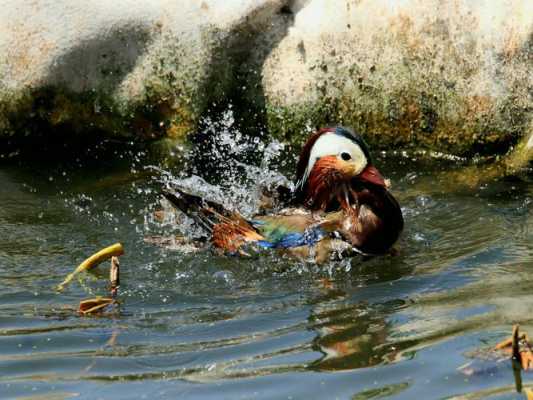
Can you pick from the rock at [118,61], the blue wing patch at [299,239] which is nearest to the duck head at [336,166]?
the blue wing patch at [299,239]

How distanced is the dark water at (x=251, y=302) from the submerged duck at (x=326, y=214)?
0.38ft

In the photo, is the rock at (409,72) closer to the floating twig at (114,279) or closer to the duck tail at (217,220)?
the duck tail at (217,220)

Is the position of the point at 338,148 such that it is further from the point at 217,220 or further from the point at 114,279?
the point at 114,279

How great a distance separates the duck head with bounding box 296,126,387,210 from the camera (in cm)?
565

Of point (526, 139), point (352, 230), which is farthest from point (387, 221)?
point (526, 139)

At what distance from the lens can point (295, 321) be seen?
15.2 feet

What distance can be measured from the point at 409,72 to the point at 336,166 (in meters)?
1.62

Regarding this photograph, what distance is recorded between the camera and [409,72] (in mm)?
7078

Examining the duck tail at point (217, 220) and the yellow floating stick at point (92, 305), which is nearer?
the yellow floating stick at point (92, 305)

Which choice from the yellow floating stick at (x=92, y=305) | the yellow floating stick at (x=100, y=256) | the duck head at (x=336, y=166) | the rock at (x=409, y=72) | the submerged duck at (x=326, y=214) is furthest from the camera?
the rock at (x=409, y=72)

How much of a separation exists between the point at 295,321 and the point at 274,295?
1.57 ft

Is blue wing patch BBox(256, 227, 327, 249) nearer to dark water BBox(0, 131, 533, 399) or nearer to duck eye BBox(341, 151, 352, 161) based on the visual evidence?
dark water BBox(0, 131, 533, 399)

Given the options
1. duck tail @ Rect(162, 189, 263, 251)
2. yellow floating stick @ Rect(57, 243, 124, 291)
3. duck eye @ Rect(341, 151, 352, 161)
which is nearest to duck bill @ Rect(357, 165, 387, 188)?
duck eye @ Rect(341, 151, 352, 161)

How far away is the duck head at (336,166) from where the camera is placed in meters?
5.65
